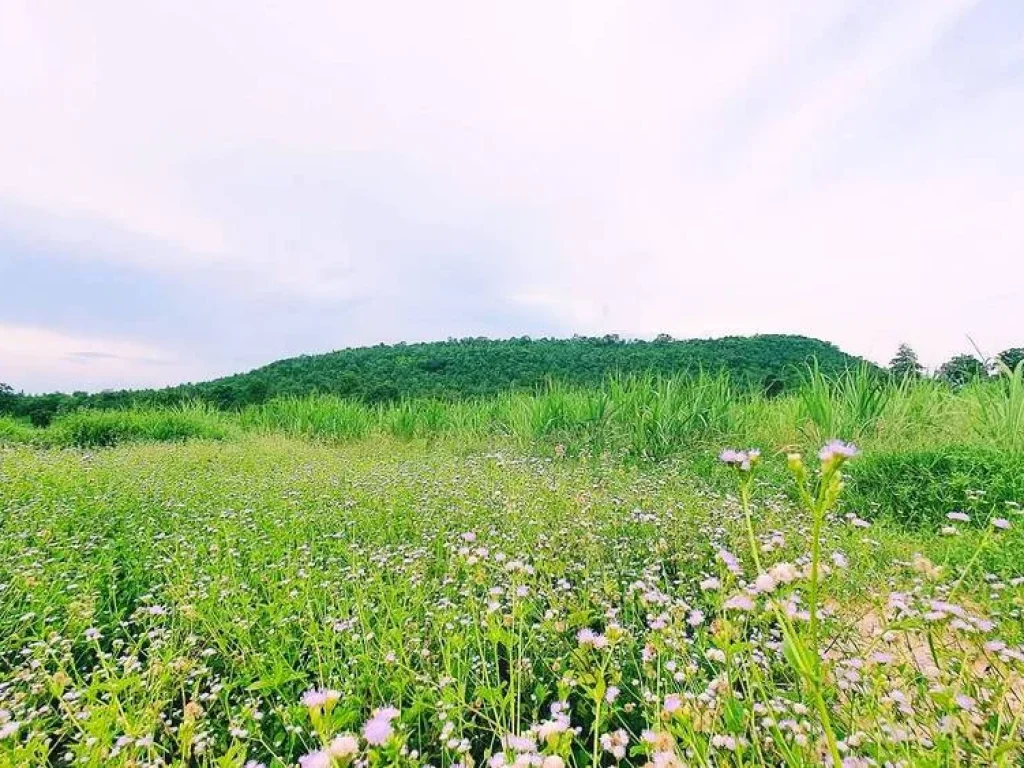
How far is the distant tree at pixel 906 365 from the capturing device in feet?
29.0

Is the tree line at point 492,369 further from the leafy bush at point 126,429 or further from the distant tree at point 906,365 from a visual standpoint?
the leafy bush at point 126,429

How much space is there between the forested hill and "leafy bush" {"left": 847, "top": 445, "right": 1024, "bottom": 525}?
25.1 feet

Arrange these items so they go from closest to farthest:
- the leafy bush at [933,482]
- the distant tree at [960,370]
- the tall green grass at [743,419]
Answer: the leafy bush at [933,482] → the tall green grass at [743,419] → the distant tree at [960,370]

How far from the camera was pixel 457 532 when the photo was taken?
160 inches

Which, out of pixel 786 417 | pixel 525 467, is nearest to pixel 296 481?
pixel 525 467

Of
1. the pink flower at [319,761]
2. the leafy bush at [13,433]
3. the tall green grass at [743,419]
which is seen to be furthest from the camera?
the leafy bush at [13,433]

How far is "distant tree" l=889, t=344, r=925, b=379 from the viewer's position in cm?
884

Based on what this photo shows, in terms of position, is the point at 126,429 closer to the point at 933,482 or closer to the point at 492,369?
the point at 492,369

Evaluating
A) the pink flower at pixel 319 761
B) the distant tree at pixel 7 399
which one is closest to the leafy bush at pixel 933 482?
the pink flower at pixel 319 761

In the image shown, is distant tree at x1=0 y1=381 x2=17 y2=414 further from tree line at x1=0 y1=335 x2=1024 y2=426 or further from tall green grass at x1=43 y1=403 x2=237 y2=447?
tall green grass at x1=43 y1=403 x2=237 y2=447

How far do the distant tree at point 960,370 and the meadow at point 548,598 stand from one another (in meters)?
1.08

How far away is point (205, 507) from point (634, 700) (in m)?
→ 3.87

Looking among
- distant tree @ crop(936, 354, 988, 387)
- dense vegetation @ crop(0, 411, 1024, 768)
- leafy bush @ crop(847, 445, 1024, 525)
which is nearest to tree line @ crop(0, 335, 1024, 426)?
distant tree @ crop(936, 354, 988, 387)

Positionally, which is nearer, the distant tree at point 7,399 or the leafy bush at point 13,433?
the leafy bush at point 13,433
